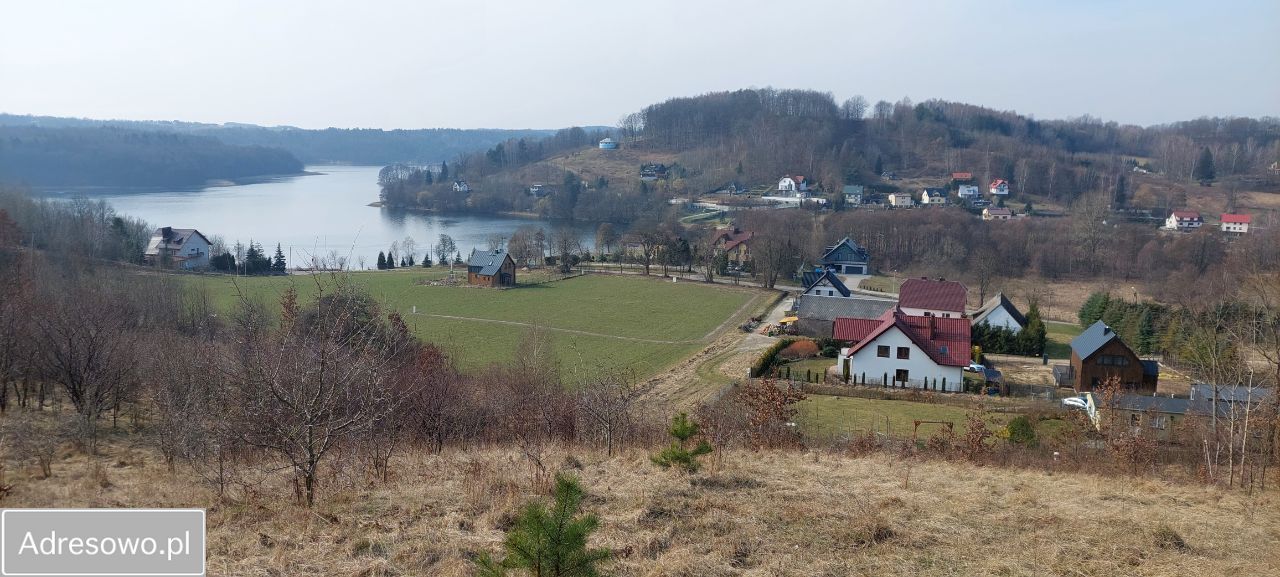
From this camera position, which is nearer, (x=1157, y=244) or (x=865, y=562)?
(x=865, y=562)

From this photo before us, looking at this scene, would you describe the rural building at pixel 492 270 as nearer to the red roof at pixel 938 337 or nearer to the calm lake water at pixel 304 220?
the calm lake water at pixel 304 220

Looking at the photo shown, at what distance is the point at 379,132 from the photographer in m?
156

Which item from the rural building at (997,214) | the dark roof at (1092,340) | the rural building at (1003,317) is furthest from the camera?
the rural building at (997,214)

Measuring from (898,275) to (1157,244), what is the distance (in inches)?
516

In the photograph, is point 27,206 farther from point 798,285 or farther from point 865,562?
point 865,562

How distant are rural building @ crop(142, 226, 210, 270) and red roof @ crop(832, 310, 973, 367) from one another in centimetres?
3063

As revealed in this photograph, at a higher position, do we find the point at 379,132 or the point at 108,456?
the point at 379,132

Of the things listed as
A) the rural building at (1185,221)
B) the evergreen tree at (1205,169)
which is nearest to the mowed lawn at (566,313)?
the rural building at (1185,221)

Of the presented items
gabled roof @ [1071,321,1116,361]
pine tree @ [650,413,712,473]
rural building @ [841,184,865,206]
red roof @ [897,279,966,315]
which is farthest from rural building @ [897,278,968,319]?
rural building @ [841,184,865,206]

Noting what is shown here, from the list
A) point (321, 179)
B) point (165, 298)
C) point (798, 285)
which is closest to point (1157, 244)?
point (798, 285)

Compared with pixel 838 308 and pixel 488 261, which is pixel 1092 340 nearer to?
pixel 838 308

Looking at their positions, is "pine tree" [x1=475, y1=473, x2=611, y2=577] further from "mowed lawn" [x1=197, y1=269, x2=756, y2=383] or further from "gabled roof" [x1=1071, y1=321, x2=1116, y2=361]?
"gabled roof" [x1=1071, y1=321, x2=1116, y2=361]

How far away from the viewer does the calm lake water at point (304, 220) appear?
156 feet

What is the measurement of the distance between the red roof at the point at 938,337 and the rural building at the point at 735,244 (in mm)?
18849
